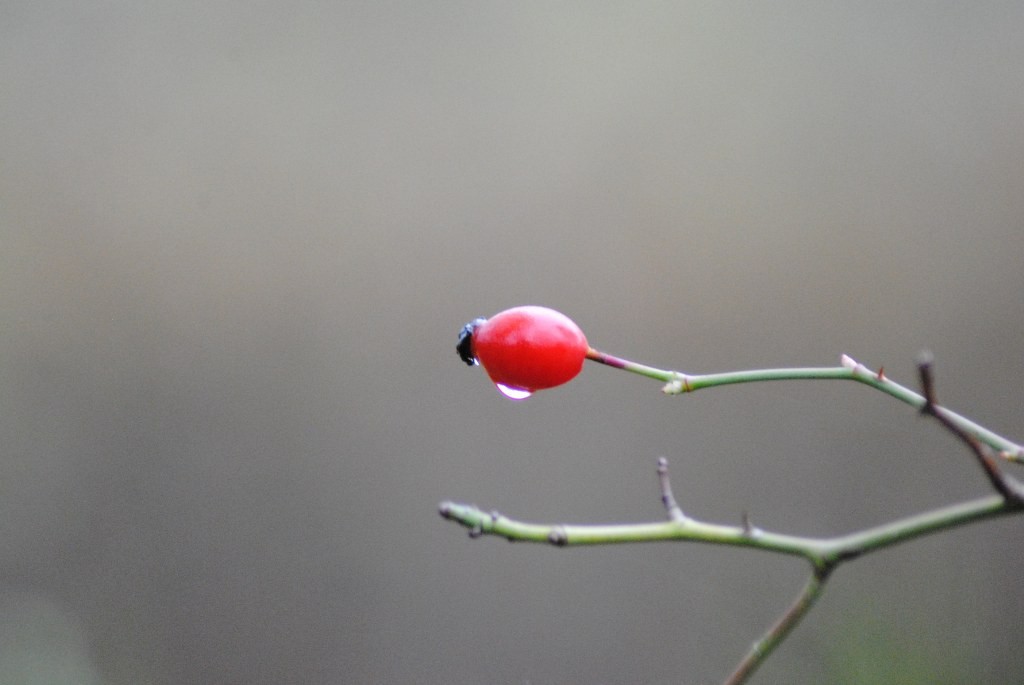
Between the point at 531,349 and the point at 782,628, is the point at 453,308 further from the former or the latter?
the point at 782,628

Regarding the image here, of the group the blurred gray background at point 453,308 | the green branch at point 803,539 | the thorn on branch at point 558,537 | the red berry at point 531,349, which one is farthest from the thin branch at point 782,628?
the blurred gray background at point 453,308

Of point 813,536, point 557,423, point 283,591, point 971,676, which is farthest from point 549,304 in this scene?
point 971,676

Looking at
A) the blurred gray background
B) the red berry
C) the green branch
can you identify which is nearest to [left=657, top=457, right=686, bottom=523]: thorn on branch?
the green branch

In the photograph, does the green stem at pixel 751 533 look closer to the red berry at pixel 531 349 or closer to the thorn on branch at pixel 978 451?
the thorn on branch at pixel 978 451

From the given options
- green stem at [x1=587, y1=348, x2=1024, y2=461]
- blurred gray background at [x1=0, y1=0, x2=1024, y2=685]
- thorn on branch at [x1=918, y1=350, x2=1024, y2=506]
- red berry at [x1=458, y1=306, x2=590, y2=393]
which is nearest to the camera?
thorn on branch at [x1=918, y1=350, x2=1024, y2=506]

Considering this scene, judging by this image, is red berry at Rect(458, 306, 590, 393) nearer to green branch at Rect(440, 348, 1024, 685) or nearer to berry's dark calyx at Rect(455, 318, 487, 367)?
berry's dark calyx at Rect(455, 318, 487, 367)

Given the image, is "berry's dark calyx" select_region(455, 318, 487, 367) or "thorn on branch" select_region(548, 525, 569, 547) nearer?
"thorn on branch" select_region(548, 525, 569, 547)

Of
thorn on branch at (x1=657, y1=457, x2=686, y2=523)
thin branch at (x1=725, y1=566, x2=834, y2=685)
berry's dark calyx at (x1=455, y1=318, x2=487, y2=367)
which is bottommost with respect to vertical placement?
thin branch at (x1=725, y1=566, x2=834, y2=685)
